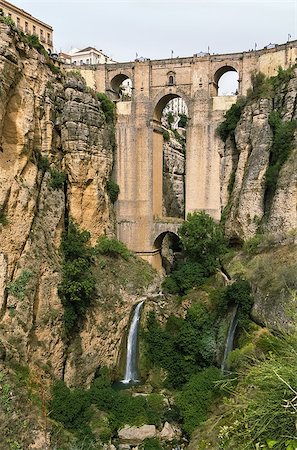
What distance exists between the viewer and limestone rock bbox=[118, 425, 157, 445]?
55.8 ft

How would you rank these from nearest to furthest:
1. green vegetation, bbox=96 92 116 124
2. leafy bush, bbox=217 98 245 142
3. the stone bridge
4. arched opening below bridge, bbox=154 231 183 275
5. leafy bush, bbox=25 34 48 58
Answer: leafy bush, bbox=25 34 48 58, leafy bush, bbox=217 98 245 142, the stone bridge, green vegetation, bbox=96 92 116 124, arched opening below bridge, bbox=154 231 183 275

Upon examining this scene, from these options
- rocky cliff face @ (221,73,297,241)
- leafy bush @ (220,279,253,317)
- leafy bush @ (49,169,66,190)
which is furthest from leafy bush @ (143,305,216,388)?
leafy bush @ (49,169,66,190)

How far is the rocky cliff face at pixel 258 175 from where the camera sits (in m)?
22.3

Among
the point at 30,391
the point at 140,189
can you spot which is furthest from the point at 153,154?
the point at 30,391

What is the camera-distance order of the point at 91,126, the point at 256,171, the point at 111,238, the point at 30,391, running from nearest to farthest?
the point at 30,391 → the point at 256,171 → the point at 91,126 → the point at 111,238

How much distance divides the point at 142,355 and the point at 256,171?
12.1m

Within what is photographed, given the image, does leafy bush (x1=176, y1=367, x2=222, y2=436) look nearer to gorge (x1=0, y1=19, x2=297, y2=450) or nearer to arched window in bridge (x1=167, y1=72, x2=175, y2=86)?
gorge (x1=0, y1=19, x2=297, y2=450)

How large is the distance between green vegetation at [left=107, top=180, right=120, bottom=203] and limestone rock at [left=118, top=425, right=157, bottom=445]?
15.0m

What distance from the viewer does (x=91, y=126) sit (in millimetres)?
25453

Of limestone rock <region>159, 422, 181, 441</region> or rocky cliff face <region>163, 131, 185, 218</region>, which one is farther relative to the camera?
rocky cliff face <region>163, 131, 185, 218</region>

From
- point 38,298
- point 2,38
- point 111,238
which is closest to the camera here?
point 2,38

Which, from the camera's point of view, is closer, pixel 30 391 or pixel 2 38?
pixel 30 391

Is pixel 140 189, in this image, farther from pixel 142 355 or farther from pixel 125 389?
pixel 125 389

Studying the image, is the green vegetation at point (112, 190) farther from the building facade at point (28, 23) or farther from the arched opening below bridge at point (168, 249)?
the building facade at point (28, 23)
